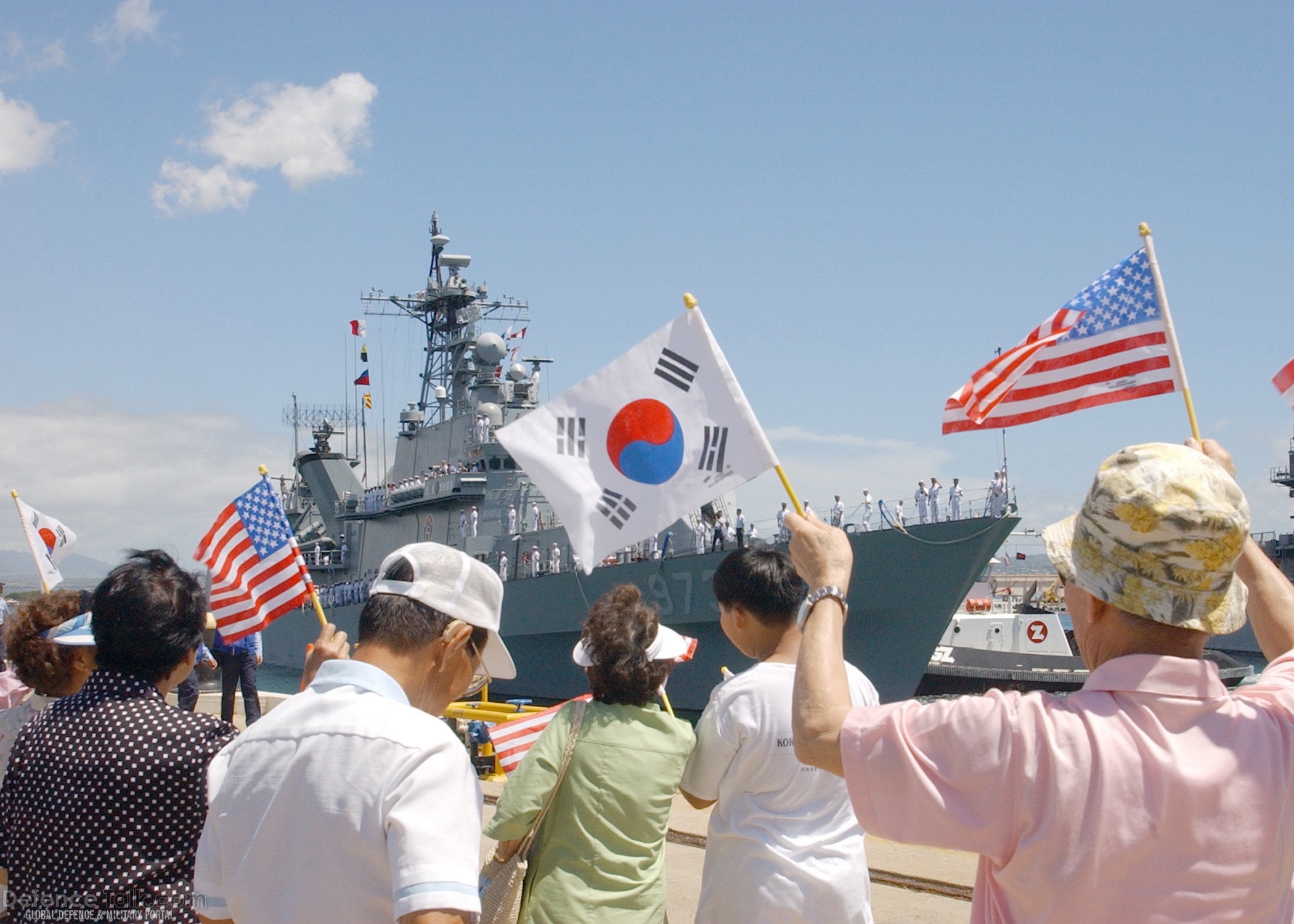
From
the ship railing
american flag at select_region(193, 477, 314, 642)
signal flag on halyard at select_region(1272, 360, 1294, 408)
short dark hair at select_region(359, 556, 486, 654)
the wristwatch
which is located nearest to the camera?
the wristwatch

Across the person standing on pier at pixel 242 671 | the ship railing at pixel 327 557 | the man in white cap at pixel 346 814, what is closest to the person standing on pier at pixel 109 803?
the man in white cap at pixel 346 814

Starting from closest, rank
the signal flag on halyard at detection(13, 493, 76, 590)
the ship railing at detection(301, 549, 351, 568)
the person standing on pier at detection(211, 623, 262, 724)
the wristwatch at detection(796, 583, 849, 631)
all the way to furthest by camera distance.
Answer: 1. the wristwatch at detection(796, 583, 849, 631)
2. the signal flag on halyard at detection(13, 493, 76, 590)
3. the person standing on pier at detection(211, 623, 262, 724)
4. the ship railing at detection(301, 549, 351, 568)

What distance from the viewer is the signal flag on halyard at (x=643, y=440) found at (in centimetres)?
291

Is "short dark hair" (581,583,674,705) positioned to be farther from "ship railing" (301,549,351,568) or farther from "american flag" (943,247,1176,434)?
"ship railing" (301,549,351,568)

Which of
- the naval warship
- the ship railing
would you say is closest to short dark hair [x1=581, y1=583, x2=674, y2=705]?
the naval warship

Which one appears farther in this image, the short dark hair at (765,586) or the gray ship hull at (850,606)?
the gray ship hull at (850,606)

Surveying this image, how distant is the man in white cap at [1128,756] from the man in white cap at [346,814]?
0.52 m

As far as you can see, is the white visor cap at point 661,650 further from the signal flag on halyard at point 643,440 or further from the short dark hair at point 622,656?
the signal flag on halyard at point 643,440

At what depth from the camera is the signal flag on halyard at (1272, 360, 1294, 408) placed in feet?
11.8

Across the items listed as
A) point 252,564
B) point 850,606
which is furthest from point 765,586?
point 850,606

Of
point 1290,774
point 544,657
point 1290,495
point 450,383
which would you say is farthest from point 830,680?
point 1290,495

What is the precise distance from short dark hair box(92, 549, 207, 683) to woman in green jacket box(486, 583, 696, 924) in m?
0.75

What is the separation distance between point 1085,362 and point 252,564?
3.45m
